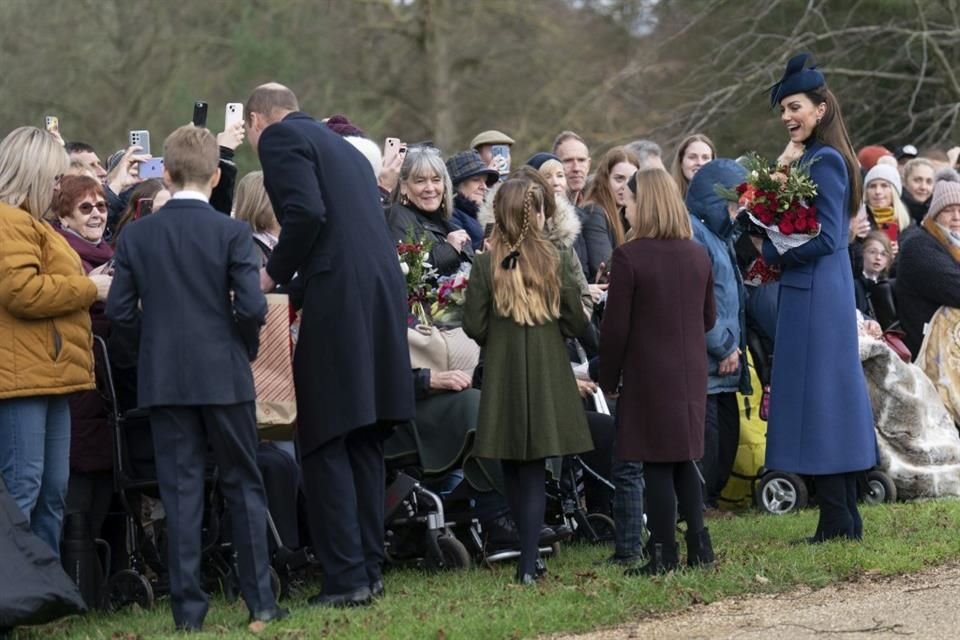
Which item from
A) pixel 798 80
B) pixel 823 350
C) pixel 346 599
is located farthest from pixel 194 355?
pixel 798 80

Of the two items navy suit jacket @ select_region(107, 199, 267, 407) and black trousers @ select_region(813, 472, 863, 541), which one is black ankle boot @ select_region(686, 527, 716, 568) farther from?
navy suit jacket @ select_region(107, 199, 267, 407)

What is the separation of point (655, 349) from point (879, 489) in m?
3.19

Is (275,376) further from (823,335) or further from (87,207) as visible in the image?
(823,335)

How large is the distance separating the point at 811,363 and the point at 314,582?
271 centimetres

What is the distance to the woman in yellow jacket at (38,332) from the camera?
23.0 feet

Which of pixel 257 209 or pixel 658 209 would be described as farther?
pixel 257 209

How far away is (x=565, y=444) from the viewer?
779 centimetres

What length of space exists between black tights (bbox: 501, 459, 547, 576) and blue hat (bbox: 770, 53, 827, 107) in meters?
2.30

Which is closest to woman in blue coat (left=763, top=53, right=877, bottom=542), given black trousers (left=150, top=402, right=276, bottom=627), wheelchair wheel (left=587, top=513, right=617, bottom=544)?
wheelchair wheel (left=587, top=513, right=617, bottom=544)

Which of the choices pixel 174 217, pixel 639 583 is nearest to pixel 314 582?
pixel 639 583

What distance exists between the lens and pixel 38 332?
7086 millimetres

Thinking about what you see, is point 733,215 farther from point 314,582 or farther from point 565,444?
point 314,582

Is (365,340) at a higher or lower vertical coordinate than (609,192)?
lower

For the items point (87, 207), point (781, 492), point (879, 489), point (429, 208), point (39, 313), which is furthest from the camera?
point (879, 489)
